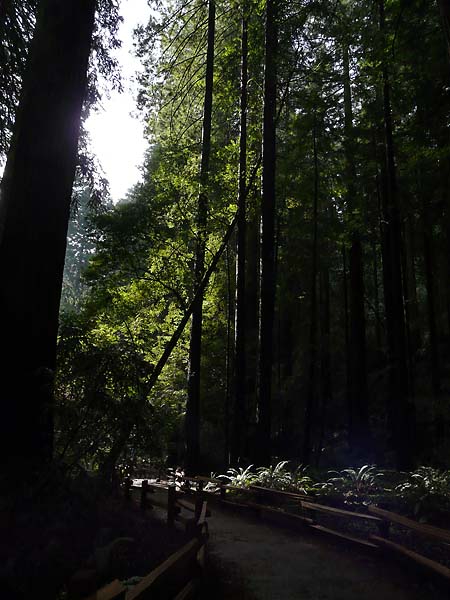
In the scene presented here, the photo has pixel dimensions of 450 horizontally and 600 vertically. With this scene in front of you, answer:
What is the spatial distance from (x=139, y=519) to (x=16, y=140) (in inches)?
224

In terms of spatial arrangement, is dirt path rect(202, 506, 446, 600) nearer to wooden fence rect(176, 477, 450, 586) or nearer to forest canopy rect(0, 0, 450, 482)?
wooden fence rect(176, 477, 450, 586)

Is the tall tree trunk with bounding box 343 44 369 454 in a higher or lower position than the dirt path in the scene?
higher

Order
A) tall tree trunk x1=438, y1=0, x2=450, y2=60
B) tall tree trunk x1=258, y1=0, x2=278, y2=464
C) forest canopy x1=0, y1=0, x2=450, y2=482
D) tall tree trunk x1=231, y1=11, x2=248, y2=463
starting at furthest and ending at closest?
tall tree trunk x1=231, y1=11, x2=248, y2=463 < tall tree trunk x1=258, y1=0, x2=278, y2=464 < forest canopy x1=0, y1=0, x2=450, y2=482 < tall tree trunk x1=438, y1=0, x2=450, y2=60

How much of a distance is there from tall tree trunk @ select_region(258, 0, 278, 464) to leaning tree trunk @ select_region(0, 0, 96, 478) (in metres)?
7.04

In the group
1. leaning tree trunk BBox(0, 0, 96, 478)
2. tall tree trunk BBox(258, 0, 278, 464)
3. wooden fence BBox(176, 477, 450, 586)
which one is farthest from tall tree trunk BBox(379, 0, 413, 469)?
leaning tree trunk BBox(0, 0, 96, 478)

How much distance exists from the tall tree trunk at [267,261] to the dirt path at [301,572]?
438 centimetres

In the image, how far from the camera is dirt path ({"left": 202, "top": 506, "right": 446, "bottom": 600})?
610cm

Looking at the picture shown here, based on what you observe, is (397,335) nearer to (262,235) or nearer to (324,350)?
(262,235)

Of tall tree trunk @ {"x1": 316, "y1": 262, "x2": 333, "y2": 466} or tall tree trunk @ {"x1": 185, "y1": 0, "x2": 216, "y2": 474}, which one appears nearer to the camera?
tall tree trunk @ {"x1": 185, "y1": 0, "x2": 216, "y2": 474}

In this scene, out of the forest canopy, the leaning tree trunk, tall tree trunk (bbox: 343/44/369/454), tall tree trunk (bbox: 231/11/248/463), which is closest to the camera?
the leaning tree trunk

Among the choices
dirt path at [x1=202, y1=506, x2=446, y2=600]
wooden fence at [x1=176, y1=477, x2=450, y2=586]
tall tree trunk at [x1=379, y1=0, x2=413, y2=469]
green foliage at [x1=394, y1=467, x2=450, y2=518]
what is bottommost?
dirt path at [x1=202, y1=506, x2=446, y2=600]

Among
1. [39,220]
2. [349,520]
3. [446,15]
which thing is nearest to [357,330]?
[349,520]

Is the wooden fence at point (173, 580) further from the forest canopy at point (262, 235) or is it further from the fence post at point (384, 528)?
the fence post at point (384, 528)

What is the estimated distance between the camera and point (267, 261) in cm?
1447
